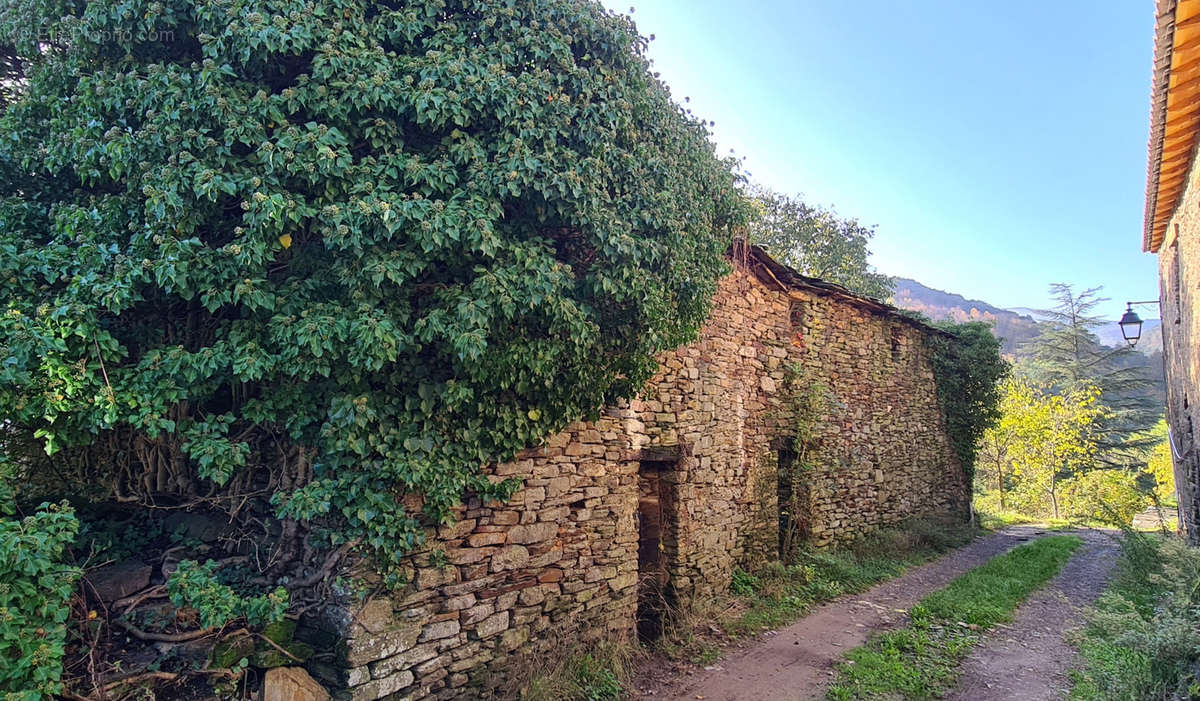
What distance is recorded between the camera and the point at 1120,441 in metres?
26.2

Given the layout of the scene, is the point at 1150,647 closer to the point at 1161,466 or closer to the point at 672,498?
the point at 672,498

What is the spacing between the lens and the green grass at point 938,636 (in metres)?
5.33

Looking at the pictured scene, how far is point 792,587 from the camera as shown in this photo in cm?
813

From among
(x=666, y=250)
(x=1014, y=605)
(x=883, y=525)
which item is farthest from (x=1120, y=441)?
(x=666, y=250)

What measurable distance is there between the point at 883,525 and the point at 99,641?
11.9 m

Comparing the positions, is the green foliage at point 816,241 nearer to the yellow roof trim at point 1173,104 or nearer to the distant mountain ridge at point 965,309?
the yellow roof trim at point 1173,104

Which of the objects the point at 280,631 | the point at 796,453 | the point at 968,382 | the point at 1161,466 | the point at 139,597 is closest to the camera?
the point at 139,597

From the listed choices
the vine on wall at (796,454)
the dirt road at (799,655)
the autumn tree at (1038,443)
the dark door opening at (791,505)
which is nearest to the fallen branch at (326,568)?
the dirt road at (799,655)

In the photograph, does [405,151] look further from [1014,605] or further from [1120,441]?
[1120,441]

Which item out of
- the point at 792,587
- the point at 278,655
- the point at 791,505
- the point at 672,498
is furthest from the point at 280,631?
the point at 791,505

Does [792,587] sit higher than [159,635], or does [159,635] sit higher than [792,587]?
[159,635]

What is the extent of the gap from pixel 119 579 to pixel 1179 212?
468 inches

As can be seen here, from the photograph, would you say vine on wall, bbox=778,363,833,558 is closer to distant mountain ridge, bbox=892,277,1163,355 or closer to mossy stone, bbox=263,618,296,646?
mossy stone, bbox=263,618,296,646

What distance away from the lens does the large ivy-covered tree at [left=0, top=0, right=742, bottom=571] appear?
371cm
